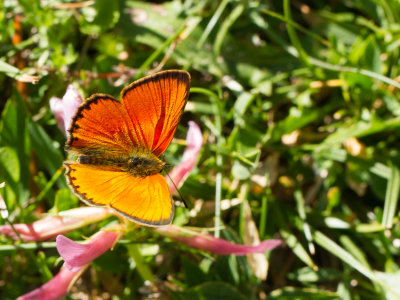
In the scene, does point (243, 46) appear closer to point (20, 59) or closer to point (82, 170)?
point (20, 59)

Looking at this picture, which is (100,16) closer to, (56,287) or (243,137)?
(243,137)

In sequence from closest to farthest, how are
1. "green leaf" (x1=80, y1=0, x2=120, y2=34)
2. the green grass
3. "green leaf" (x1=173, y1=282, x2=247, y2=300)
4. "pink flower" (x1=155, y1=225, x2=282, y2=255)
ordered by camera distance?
"pink flower" (x1=155, y1=225, x2=282, y2=255) → "green leaf" (x1=173, y1=282, x2=247, y2=300) → the green grass → "green leaf" (x1=80, y1=0, x2=120, y2=34)

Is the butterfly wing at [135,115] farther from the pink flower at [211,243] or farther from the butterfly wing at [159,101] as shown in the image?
the pink flower at [211,243]

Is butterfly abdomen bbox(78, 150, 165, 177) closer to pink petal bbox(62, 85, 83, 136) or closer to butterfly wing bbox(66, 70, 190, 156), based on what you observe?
butterfly wing bbox(66, 70, 190, 156)

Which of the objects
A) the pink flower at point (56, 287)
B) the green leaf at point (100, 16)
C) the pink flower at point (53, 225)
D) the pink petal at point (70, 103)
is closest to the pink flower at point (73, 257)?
the pink flower at point (56, 287)

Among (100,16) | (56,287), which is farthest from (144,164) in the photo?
(100,16)

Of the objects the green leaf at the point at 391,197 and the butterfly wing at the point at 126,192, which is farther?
the green leaf at the point at 391,197

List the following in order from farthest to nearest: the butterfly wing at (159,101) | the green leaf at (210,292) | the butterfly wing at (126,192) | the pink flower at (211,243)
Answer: the green leaf at (210,292) < the pink flower at (211,243) < the butterfly wing at (159,101) < the butterfly wing at (126,192)

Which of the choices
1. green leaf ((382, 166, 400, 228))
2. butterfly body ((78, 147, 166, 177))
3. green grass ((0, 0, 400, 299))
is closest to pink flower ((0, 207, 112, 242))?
green grass ((0, 0, 400, 299))

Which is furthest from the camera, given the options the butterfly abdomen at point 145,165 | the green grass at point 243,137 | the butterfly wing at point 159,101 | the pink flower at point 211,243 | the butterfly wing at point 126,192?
the green grass at point 243,137
